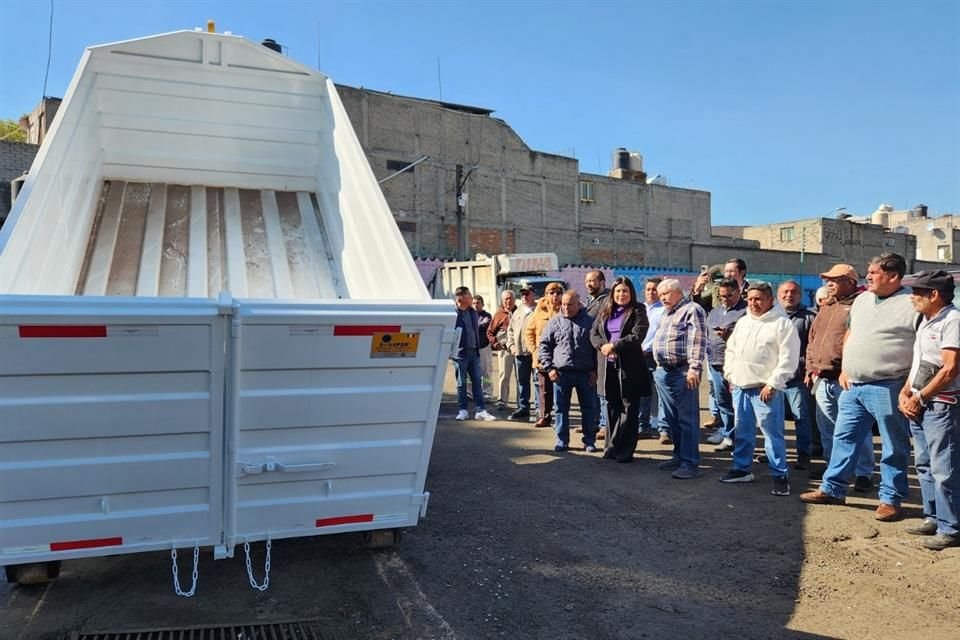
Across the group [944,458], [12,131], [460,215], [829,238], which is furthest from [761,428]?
[829,238]

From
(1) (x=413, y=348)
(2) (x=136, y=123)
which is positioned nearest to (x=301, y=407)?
(1) (x=413, y=348)

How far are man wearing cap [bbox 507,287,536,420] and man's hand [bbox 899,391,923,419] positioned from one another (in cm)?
533

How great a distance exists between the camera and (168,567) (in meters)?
4.12

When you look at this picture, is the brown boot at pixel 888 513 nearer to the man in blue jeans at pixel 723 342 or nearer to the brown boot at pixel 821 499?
the brown boot at pixel 821 499

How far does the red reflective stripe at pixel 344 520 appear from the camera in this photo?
149 inches

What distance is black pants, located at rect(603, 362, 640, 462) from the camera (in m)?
6.79

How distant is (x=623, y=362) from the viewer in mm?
6750

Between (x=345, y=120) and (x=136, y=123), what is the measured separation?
6.35ft

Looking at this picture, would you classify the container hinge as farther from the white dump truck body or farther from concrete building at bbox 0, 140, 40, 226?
concrete building at bbox 0, 140, 40, 226

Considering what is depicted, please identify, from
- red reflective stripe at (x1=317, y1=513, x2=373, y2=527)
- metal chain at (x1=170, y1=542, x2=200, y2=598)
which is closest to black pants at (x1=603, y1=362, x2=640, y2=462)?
red reflective stripe at (x1=317, y1=513, x2=373, y2=527)

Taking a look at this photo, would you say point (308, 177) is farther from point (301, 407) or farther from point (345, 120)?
point (301, 407)

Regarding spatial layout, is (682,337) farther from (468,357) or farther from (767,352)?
(468,357)

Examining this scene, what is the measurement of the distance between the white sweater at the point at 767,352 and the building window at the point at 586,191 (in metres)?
32.8

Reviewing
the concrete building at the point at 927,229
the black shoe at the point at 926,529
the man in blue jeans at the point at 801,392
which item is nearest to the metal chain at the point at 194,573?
the black shoe at the point at 926,529
